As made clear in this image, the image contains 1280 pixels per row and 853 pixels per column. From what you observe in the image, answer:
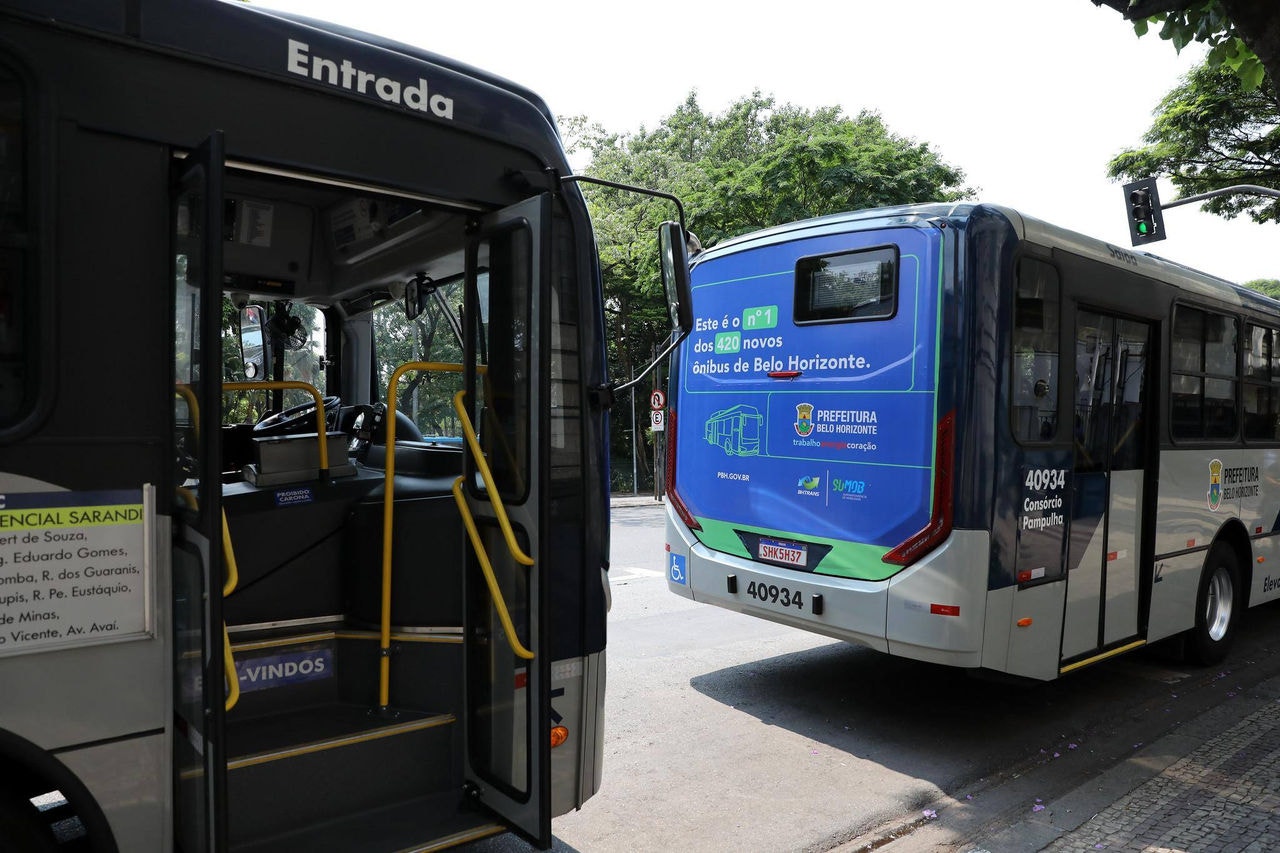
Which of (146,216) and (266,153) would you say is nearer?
(146,216)

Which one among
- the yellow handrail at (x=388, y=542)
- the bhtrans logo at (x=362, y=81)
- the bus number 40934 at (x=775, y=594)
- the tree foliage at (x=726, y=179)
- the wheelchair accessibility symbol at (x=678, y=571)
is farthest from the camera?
the tree foliage at (x=726, y=179)

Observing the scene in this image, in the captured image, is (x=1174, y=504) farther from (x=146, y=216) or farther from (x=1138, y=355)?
(x=146, y=216)

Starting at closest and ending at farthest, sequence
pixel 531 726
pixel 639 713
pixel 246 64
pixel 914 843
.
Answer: pixel 246 64 < pixel 531 726 < pixel 914 843 < pixel 639 713

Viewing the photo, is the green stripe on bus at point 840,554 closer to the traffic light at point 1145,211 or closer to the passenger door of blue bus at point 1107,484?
the passenger door of blue bus at point 1107,484

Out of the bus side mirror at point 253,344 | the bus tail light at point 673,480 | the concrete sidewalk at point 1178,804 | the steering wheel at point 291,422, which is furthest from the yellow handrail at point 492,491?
the bus tail light at point 673,480

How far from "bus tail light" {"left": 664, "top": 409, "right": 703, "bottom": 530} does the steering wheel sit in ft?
8.23

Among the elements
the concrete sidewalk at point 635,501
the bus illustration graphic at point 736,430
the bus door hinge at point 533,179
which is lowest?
the concrete sidewalk at point 635,501

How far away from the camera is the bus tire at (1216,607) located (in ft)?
22.5

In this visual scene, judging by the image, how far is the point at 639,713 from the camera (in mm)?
5703

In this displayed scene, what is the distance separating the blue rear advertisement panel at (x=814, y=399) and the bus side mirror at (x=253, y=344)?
286 cm

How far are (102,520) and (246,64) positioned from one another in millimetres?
1344

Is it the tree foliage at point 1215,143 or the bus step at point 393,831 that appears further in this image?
the tree foliage at point 1215,143

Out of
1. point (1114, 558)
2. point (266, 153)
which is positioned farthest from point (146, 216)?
point (1114, 558)

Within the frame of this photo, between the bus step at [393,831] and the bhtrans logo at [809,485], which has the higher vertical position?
the bhtrans logo at [809,485]
